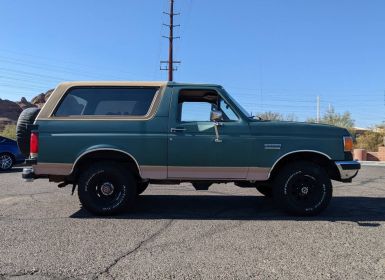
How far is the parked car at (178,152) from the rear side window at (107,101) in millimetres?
81

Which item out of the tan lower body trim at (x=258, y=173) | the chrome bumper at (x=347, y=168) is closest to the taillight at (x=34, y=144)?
the tan lower body trim at (x=258, y=173)

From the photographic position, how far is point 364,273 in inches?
181

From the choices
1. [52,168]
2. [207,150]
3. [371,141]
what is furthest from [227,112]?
[371,141]

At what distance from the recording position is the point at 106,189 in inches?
290

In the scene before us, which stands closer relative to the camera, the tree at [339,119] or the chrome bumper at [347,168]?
the chrome bumper at [347,168]

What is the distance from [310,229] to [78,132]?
12.6ft

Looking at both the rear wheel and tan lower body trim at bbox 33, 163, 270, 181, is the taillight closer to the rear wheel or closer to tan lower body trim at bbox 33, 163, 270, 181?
tan lower body trim at bbox 33, 163, 270, 181

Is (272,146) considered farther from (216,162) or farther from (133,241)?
(133,241)

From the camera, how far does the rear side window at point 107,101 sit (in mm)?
7527

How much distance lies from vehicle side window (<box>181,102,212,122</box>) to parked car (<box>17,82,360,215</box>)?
53 millimetres

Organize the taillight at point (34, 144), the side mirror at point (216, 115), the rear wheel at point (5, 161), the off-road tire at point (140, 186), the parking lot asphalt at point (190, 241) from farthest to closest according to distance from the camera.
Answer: the rear wheel at point (5, 161)
the off-road tire at point (140, 186)
the taillight at point (34, 144)
the side mirror at point (216, 115)
the parking lot asphalt at point (190, 241)

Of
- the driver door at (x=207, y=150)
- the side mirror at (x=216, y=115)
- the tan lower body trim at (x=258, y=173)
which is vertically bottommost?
the tan lower body trim at (x=258, y=173)

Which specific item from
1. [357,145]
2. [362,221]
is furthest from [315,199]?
[357,145]

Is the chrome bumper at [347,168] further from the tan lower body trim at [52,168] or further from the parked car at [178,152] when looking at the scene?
the tan lower body trim at [52,168]
